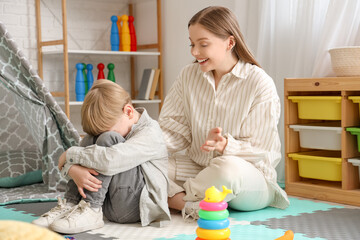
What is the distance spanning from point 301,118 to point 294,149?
5.7 inches

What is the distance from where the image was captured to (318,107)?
85.4 inches

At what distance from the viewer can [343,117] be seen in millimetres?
2062

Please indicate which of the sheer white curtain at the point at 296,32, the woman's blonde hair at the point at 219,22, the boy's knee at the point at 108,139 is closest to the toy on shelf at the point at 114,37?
the sheer white curtain at the point at 296,32

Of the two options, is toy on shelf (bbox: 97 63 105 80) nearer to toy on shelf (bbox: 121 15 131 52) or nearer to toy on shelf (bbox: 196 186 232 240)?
toy on shelf (bbox: 121 15 131 52)

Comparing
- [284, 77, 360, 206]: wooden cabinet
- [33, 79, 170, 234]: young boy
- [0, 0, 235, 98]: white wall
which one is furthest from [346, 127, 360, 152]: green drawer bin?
[0, 0, 235, 98]: white wall

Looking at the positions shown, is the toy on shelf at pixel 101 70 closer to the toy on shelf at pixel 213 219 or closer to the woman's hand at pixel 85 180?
the woman's hand at pixel 85 180

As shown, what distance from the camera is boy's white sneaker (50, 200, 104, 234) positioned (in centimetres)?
152

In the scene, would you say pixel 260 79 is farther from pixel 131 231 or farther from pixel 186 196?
pixel 131 231

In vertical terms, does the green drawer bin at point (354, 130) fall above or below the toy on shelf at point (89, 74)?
below

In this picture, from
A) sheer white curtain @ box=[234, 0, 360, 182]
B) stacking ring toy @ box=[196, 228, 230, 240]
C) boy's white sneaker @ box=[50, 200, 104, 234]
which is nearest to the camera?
stacking ring toy @ box=[196, 228, 230, 240]

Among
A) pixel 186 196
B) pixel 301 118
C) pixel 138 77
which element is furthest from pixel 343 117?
pixel 138 77

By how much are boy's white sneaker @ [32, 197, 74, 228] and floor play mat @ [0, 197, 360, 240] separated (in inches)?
4.0

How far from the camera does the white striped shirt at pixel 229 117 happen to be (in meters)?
1.84

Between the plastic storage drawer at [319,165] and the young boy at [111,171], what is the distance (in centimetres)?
74
